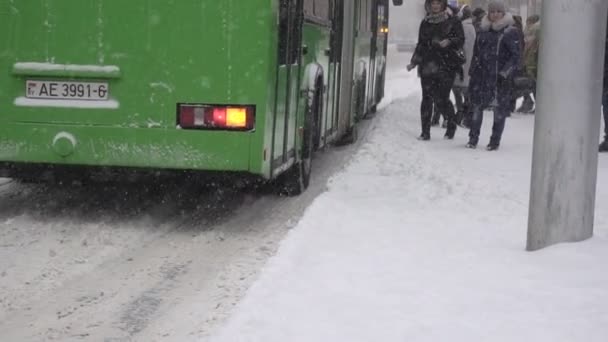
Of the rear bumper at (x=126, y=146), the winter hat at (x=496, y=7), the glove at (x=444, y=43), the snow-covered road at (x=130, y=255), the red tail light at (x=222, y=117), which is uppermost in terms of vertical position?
the winter hat at (x=496, y=7)

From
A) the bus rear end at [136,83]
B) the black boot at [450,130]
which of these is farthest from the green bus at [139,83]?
the black boot at [450,130]

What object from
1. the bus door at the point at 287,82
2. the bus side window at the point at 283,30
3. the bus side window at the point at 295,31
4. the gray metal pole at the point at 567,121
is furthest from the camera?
the bus side window at the point at 295,31

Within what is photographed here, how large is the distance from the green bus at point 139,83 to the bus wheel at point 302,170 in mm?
1868

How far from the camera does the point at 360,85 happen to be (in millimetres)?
15273

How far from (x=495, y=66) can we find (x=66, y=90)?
7.40 m

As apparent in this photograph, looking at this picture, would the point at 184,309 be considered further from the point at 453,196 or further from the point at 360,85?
the point at 360,85

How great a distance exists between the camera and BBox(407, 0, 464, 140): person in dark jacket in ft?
48.2

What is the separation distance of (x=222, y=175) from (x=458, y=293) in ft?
9.47

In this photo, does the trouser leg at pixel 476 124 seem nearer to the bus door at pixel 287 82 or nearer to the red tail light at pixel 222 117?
the bus door at pixel 287 82

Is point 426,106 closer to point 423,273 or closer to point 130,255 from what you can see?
point 130,255

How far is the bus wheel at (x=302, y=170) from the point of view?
396 inches

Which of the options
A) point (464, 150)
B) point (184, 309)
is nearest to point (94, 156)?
point (184, 309)

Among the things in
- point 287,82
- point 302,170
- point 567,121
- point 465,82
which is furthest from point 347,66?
point 567,121

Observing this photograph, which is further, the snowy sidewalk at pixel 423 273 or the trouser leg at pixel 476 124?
the trouser leg at pixel 476 124
